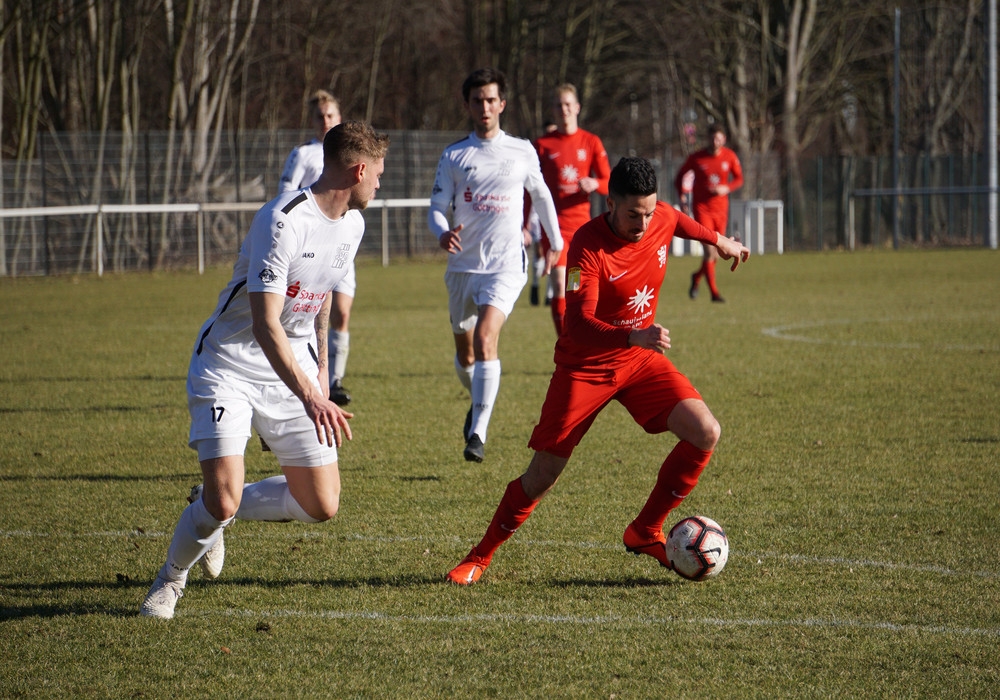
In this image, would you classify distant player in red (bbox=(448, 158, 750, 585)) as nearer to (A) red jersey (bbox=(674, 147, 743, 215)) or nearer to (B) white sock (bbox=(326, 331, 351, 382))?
(B) white sock (bbox=(326, 331, 351, 382))

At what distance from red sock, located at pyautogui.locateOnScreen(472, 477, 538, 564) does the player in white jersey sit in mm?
2626

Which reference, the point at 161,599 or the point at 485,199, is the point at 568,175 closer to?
the point at 485,199

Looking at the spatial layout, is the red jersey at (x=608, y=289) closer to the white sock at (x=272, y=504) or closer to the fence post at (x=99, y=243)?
the white sock at (x=272, y=504)

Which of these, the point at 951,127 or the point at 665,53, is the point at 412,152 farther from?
the point at 951,127

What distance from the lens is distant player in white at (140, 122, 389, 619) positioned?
411 centimetres

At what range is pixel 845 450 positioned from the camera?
734 cm

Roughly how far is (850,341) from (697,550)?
8.58 meters

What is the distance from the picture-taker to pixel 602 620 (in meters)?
4.33

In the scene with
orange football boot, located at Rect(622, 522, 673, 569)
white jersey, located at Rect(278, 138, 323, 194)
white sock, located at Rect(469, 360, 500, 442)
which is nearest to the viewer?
orange football boot, located at Rect(622, 522, 673, 569)

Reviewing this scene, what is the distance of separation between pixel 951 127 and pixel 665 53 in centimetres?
847

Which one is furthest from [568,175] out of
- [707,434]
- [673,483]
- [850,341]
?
[707,434]

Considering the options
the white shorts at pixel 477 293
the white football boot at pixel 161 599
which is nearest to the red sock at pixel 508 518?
the white football boot at pixel 161 599

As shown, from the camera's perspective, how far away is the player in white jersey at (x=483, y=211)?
7520 mm

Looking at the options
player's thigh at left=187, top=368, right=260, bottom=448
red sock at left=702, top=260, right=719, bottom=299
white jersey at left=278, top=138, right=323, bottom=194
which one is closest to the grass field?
player's thigh at left=187, top=368, right=260, bottom=448
